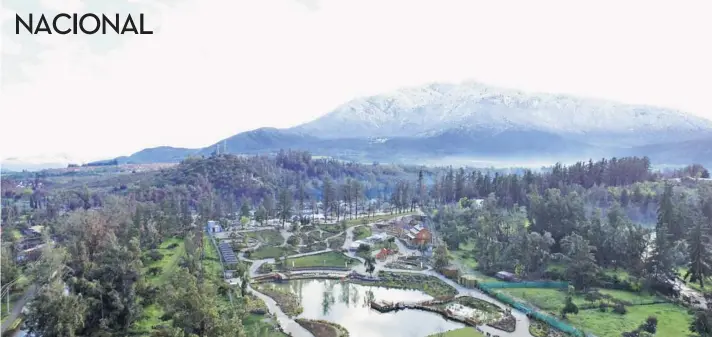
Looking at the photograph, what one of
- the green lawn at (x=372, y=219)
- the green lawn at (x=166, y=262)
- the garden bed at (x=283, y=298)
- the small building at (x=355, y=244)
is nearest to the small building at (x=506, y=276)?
the small building at (x=355, y=244)

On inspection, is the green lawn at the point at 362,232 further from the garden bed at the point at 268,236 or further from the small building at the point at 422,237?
the garden bed at the point at 268,236

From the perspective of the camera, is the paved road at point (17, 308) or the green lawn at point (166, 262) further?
the green lawn at point (166, 262)

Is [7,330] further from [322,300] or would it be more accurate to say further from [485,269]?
[485,269]

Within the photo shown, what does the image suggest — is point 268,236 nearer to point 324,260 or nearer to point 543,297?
point 324,260

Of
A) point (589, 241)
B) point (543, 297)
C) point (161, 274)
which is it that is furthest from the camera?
point (589, 241)

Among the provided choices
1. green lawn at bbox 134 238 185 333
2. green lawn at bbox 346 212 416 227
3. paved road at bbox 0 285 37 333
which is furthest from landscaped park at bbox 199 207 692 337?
paved road at bbox 0 285 37 333

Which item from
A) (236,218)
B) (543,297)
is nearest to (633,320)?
(543,297)

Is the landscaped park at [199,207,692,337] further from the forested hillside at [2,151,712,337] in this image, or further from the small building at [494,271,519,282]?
the forested hillside at [2,151,712,337]
